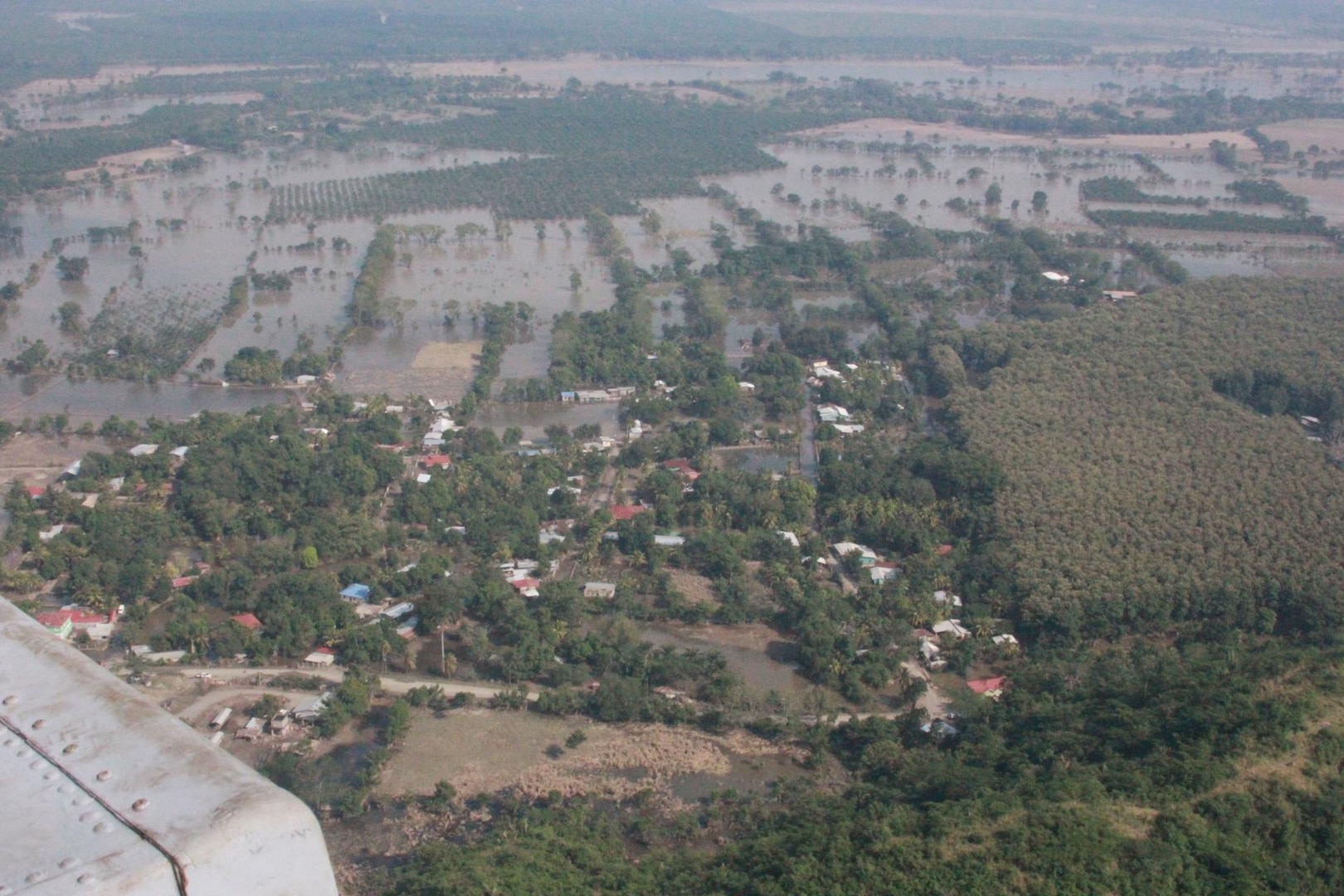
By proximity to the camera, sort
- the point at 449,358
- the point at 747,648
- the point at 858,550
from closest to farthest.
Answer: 1. the point at 747,648
2. the point at 858,550
3. the point at 449,358

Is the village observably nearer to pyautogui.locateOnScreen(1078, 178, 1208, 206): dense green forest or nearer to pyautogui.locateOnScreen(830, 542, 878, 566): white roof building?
pyautogui.locateOnScreen(830, 542, 878, 566): white roof building

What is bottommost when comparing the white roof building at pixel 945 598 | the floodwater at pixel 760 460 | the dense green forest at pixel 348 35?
the white roof building at pixel 945 598

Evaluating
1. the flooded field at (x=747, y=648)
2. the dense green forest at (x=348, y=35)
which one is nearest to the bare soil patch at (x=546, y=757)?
the flooded field at (x=747, y=648)

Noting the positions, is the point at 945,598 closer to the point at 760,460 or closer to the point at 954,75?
the point at 760,460

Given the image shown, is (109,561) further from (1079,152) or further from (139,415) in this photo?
(1079,152)

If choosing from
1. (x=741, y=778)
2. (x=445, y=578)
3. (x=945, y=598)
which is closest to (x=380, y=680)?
(x=445, y=578)

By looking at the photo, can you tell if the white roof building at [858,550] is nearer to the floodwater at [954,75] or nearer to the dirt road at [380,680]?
the dirt road at [380,680]

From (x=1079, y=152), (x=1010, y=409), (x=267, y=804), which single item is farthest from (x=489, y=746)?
(x=1079, y=152)

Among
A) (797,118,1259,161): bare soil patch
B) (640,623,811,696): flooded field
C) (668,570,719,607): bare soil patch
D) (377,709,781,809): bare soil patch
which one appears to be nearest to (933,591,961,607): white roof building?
(640,623,811,696): flooded field

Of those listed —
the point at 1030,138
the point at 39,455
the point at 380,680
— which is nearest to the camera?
the point at 380,680
